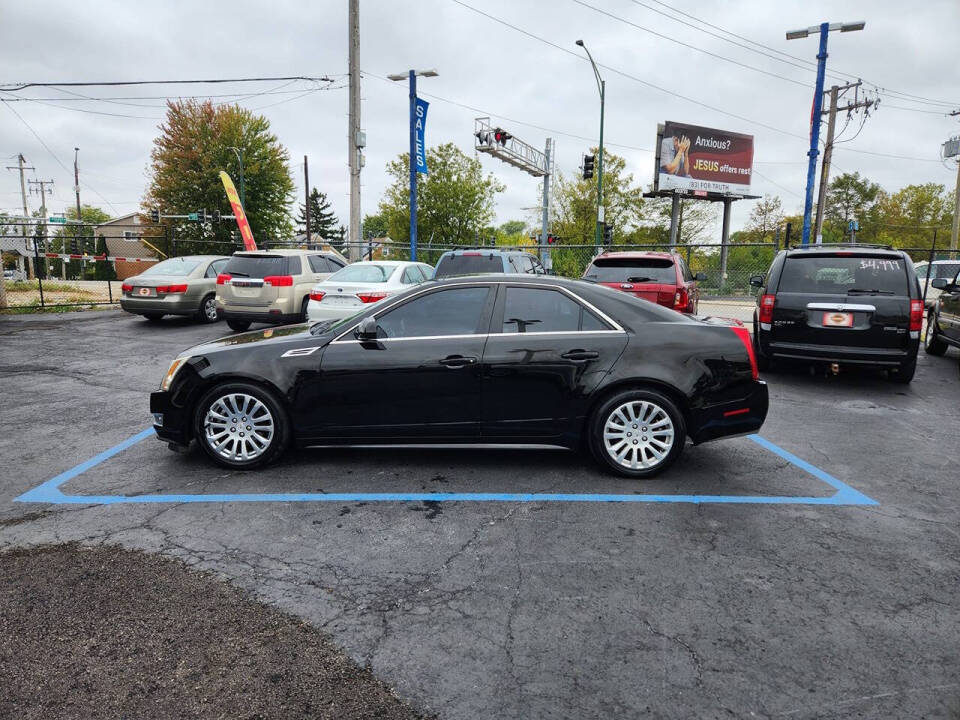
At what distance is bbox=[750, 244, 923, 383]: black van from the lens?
25.5ft

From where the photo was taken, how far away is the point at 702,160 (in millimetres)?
41781

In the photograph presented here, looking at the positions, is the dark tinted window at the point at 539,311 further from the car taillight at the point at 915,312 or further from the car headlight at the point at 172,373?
the car taillight at the point at 915,312

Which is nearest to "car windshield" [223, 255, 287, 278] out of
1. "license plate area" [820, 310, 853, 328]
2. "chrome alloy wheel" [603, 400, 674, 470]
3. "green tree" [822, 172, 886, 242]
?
"license plate area" [820, 310, 853, 328]

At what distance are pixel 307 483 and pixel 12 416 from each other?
4.03 metres

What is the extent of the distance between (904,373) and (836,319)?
145 cm

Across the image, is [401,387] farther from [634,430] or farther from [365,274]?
[365,274]

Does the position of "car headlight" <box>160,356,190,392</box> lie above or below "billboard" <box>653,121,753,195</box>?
below

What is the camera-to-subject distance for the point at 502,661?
8.70 ft

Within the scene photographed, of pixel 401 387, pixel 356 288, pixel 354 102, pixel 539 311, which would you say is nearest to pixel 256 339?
pixel 401 387

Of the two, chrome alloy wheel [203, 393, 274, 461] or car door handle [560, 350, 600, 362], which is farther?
chrome alloy wheel [203, 393, 274, 461]

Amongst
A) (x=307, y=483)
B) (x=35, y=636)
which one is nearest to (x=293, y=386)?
(x=307, y=483)

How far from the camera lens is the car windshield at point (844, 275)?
7871 millimetres

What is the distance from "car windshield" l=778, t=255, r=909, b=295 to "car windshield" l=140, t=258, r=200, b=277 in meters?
12.5

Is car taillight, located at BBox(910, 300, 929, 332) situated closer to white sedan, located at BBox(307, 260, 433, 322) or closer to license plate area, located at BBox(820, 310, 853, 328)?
license plate area, located at BBox(820, 310, 853, 328)
